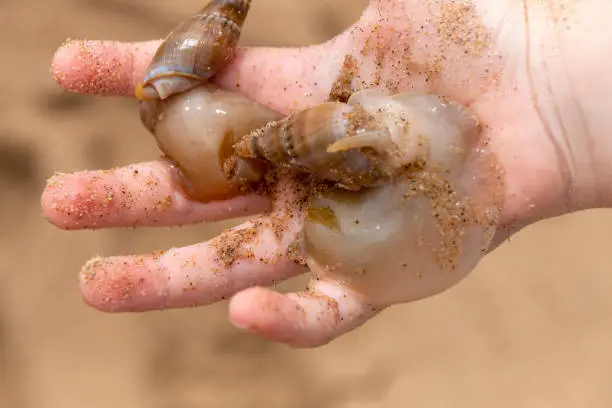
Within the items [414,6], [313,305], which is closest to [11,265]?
[313,305]

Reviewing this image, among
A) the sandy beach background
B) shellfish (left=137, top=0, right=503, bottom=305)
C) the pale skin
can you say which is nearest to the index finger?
the pale skin

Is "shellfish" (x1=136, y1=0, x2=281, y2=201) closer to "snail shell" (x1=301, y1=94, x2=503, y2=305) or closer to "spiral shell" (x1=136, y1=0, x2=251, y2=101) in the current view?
"spiral shell" (x1=136, y1=0, x2=251, y2=101)

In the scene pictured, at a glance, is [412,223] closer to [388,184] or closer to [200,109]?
[388,184]

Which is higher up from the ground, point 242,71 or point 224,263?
point 242,71

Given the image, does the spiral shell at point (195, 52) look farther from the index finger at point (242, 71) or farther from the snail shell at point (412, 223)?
the snail shell at point (412, 223)

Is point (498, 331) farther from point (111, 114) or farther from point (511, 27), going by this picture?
point (111, 114)


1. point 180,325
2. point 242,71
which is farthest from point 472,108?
point 180,325
